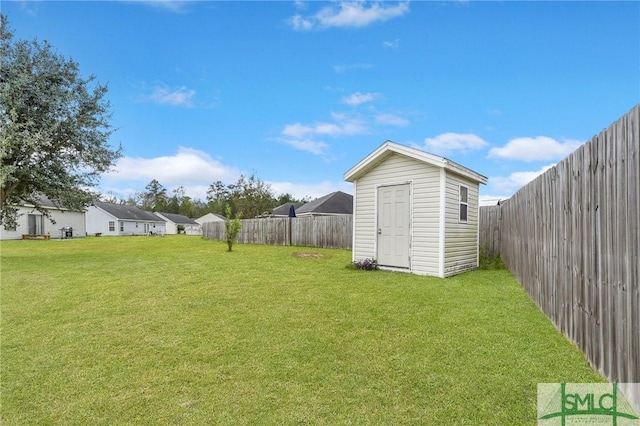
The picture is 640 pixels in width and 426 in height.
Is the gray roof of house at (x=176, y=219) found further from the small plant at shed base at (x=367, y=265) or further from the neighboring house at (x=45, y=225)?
the small plant at shed base at (x=367, y=265)

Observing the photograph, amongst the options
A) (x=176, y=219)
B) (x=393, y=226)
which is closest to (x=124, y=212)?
(x=176, y=219)

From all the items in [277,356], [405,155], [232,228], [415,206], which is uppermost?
[405,155]

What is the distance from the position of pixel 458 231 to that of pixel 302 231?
33.3ft

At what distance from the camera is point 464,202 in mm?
8320

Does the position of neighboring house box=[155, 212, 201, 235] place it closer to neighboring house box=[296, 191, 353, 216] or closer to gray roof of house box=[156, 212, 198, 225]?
gray roof of house box=[156, 212, 198, 225]

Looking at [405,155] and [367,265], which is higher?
[405,155]

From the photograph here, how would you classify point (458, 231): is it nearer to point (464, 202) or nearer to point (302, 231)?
point (464, 202)

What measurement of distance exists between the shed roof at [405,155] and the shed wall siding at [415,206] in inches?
6.7

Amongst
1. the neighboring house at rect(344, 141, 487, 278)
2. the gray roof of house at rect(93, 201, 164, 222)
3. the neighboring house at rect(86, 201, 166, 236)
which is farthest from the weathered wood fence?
the gray roof of house at rect(93, 201, 164, 222)

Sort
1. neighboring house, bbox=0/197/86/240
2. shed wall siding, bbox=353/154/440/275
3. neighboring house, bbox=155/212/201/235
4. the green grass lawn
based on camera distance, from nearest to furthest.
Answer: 1. the green grass lawn
2. shed wall siding, bbox=353/154/440/275
3. neighboring house, bbox=0/197/86/240
4. neighboring house, bbox=155/212/201/235

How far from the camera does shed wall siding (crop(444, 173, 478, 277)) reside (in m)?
7.45

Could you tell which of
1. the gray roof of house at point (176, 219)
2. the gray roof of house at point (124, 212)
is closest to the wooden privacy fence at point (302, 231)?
the gray roof of house at point (124, 212)

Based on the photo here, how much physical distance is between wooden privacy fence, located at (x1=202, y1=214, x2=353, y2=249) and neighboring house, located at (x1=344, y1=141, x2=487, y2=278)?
6.39 meters

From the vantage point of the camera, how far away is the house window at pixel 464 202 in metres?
8.16
